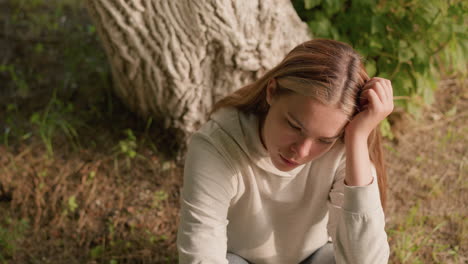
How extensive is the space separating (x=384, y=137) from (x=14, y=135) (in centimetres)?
258

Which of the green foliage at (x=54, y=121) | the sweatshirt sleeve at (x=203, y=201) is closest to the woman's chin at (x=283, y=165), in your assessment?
the sweatshirt sleeve at (x=203, y=201)

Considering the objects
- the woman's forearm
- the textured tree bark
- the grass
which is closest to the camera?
the woman's forearm

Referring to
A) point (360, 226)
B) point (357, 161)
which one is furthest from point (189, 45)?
point (360, 226)

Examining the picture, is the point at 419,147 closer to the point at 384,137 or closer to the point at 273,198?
the point at 384,137

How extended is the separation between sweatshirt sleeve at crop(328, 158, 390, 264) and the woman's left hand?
0.83 feet

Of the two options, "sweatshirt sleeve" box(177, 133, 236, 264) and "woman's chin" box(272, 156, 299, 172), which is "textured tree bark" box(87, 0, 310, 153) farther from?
"woman's chin" box(272, 156, 299, 172)

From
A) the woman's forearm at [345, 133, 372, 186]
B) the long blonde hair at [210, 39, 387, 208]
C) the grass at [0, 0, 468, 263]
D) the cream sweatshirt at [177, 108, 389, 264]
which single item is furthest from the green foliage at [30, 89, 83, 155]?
the woman's forearm at [345, 133, 372, 186]

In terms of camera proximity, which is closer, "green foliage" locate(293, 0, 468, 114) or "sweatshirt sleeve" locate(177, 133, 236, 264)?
"sweatshirt sleeve" locate(177, 133, 236, 264)

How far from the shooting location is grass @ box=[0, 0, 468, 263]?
9.30 ft

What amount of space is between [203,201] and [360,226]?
639mm

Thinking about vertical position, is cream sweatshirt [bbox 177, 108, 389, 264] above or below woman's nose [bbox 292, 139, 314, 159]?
below

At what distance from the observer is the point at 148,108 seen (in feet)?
9.96

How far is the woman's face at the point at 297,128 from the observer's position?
5.46 ft

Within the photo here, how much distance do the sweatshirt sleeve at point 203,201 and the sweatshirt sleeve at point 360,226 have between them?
0.49 meters
